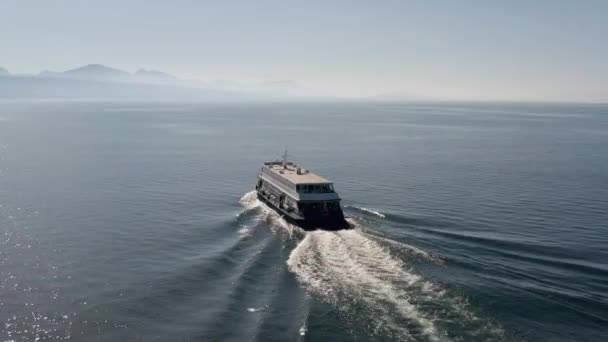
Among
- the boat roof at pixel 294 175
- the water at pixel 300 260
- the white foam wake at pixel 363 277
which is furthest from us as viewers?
the boat roof at pixel 294 175

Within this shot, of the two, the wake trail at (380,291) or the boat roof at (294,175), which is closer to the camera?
the wake trail at (380,291)

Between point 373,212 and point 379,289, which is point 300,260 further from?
point 373,212

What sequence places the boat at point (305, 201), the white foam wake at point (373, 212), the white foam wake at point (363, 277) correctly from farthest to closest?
1. the white foam wake at point (373, 212)
2. the boat at point (305, 201)
3. the white foam wake at point (363, 277)

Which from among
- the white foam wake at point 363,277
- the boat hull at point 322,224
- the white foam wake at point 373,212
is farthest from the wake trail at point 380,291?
the white foam wake at point 373,212

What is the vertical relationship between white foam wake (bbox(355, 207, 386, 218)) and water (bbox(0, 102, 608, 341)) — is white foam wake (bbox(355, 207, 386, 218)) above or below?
above

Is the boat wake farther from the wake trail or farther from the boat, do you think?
the boat

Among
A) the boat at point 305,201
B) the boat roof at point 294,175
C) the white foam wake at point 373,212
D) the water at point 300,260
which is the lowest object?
the water at point 300,260

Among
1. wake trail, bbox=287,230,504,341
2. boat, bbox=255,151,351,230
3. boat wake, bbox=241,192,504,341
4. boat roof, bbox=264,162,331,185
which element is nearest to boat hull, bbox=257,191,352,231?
boat, bbox=255,151,351,230

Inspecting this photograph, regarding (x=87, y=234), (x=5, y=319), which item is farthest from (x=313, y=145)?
(x=5, y=319)

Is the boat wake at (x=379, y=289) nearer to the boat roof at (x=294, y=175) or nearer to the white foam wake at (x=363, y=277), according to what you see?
the white foam wake at (x=363, y=277)

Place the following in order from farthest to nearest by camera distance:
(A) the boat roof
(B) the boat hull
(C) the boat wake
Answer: (A) the boat roof < (B) the boat hull < (C) the boat wake
